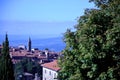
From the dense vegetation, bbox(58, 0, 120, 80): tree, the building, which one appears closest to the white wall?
the building

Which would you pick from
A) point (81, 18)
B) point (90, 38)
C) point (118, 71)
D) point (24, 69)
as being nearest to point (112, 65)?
point (118, 71)

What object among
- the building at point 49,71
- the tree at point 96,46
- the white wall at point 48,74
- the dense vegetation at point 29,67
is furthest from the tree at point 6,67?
the dense vegetation at point 29,67

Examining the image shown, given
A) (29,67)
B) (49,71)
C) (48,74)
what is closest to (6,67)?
(49,71)

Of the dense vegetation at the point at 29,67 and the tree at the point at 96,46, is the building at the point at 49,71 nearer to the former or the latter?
the dense vegetation at the point at 29,67

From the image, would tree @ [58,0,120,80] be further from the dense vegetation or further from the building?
the dense vegetation

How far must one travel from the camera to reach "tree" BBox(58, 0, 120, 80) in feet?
38.4

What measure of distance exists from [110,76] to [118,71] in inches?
14.9

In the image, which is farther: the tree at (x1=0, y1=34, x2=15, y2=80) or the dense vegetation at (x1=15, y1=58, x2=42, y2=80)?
the dense vegetation at (x1=15, y1=58, x2=42, y2=80)

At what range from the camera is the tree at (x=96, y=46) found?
11703 mm

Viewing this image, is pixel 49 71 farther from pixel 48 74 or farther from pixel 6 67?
pixel 6 67

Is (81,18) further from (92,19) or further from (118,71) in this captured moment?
(118,71)

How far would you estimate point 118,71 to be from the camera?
11.8 metres

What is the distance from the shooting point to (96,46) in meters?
11.7

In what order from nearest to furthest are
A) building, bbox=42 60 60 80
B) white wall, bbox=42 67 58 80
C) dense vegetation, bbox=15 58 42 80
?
1. building, bbox=42 60 60 80
2. white wall, bbox=42 67 58 80
3. dense vegetation, bbox=15 58 42 80
